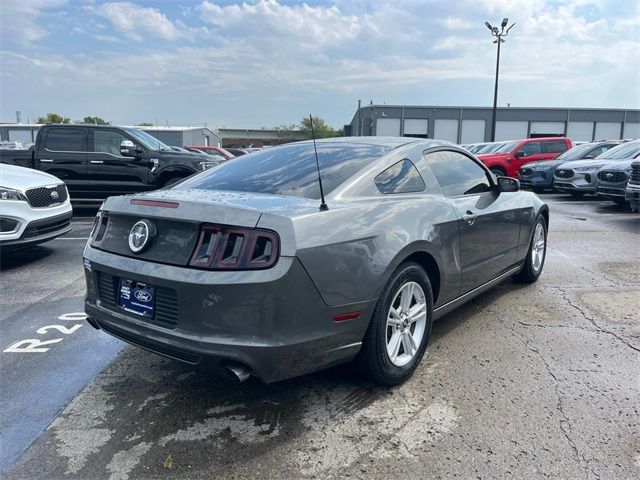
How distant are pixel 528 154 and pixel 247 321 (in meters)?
17.2

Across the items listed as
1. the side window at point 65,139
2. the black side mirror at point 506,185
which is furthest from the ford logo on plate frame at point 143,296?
the side window at point 65,139

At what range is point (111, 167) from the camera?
32.8 ft

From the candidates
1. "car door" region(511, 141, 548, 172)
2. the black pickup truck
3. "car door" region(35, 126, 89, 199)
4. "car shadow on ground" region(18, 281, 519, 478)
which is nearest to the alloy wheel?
"car shadow on ground" region(18, 281, 519, 478)

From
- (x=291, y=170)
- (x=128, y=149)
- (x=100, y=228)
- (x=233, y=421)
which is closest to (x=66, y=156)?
(x=128, y=149)

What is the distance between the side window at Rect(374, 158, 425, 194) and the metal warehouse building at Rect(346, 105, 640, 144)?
4484cm

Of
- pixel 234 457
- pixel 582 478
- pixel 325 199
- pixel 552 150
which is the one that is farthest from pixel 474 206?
pixel 552 150

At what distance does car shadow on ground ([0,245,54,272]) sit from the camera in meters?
6.25

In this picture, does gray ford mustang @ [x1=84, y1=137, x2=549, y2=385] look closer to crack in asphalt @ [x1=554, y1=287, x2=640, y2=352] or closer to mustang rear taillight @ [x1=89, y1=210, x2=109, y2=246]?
mustang rear taillight @ [x1=89, y1=210, x2=109, y2=246]

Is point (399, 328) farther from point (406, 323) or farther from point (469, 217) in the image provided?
point (469, 217)

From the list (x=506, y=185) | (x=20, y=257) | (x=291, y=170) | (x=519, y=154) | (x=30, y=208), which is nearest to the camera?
(x=291, y=170)

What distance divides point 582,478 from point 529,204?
127 inches

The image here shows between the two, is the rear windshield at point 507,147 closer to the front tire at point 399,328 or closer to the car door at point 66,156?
the car door at point 66,156

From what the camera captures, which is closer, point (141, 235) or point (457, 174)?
point (141, 235)

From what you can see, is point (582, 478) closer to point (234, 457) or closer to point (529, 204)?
point (234, 457)
